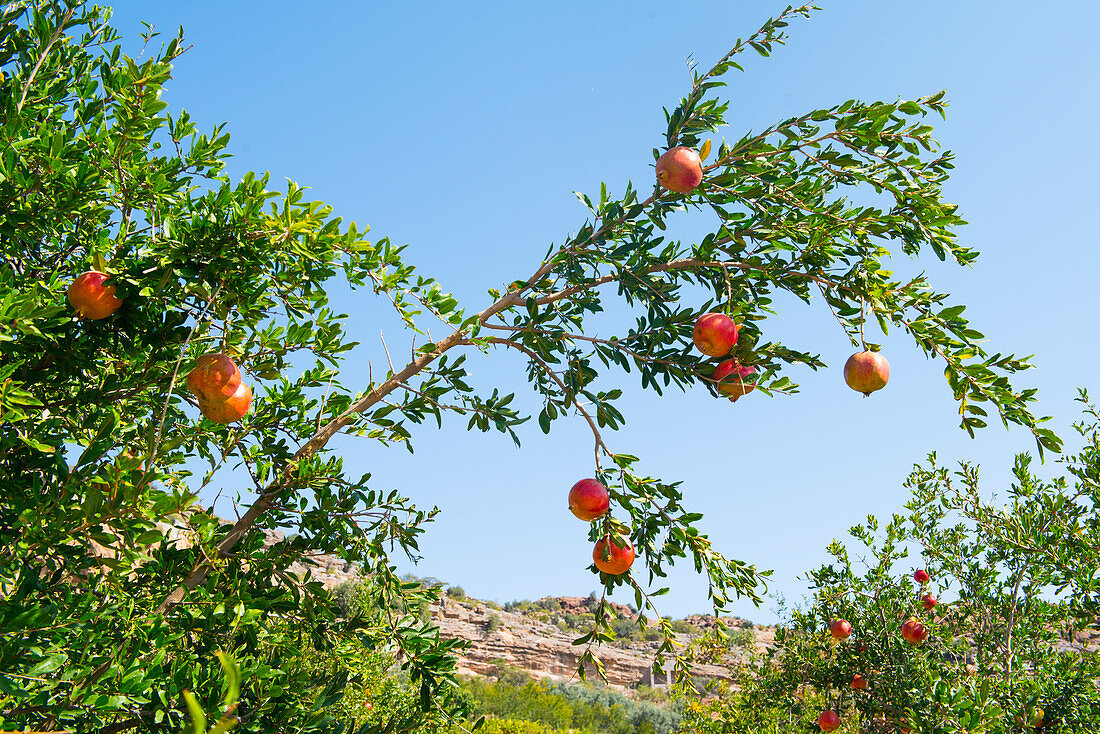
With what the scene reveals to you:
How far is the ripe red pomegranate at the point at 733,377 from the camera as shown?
2477mm

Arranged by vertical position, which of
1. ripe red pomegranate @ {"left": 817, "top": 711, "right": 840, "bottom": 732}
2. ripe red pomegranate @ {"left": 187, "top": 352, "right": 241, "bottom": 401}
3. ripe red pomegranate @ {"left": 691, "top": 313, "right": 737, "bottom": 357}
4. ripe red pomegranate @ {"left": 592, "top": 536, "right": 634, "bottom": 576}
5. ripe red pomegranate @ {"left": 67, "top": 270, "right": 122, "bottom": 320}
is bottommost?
ripe red pomegranate @ {"left": 817, "top": 711, "right": 840, "bottom": 732}

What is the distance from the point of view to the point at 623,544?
245 centimetres

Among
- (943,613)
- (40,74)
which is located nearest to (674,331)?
(40,74)

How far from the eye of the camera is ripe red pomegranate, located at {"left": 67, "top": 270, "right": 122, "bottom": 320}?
7.25ft

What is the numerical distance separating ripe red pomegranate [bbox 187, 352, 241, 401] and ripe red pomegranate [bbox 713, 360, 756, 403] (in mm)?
1743

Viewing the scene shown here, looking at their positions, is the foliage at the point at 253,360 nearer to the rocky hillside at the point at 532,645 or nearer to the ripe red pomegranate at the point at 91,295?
the ripe red pomegranate at the point at 91,295

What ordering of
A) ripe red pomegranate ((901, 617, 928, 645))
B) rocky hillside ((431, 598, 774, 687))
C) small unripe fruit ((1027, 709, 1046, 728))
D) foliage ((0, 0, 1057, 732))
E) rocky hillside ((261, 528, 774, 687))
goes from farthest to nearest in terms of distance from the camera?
rocky hillside ((431, 598, 774, 687)), rocky hillside ((261, 528, 774, 687)), ripe red pomegranate ((901, 617, 928, 645)), small unripe fruit ((1027, 709, 1046, 728)), foliage ((0, 0, 1057, 732))

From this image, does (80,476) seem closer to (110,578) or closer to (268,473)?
(110,578)

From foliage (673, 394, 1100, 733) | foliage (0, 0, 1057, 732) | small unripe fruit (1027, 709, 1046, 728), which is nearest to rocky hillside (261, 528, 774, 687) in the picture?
foliage (673, 394, 1100, 733)

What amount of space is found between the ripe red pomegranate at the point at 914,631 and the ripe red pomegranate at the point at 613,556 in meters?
5.52

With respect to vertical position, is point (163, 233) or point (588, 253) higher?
point (588, 253)

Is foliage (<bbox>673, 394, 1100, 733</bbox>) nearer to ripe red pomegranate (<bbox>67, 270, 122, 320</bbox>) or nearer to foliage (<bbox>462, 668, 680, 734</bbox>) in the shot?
ripe red pomegranate (<bbox>67, 270, 122, 320</bbox>)

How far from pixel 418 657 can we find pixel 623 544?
98cm

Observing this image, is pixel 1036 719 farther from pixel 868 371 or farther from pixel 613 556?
pixel 613 556
